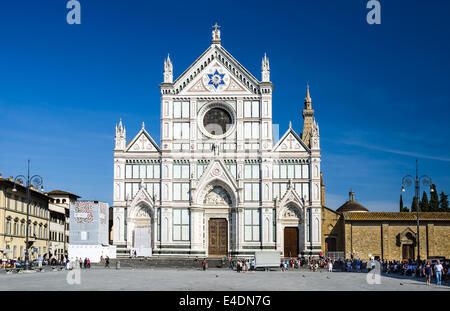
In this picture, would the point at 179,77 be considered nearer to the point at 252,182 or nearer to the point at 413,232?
the point at 252,182

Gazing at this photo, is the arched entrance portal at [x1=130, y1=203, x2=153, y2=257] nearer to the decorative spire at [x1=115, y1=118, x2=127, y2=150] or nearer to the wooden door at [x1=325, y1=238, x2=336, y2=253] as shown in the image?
the decorative spire at [x1=115, y1=118, x2=127, y2=150]

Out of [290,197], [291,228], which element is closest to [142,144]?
[290,197]

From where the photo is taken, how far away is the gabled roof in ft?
188

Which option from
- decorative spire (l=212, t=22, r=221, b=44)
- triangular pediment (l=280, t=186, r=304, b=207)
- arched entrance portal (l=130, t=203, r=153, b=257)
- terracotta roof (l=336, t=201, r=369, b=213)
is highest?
decorative spire (l=212, t=22, r=221, b=44)


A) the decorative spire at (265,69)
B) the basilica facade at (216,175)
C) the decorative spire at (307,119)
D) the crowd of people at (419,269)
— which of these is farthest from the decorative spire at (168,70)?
the decorative spire at (307,119)

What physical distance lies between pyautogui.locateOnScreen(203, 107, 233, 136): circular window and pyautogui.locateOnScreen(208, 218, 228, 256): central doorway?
28.1 ft

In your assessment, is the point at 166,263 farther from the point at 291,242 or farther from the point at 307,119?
the point at 307,119

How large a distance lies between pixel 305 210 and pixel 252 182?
564 cm

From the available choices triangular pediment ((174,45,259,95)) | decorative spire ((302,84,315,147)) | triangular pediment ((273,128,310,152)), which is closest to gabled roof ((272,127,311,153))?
triangular pediment ((273,128,310,152))

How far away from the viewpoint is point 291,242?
187 ft

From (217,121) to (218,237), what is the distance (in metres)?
11.2

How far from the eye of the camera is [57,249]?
74.5 m
